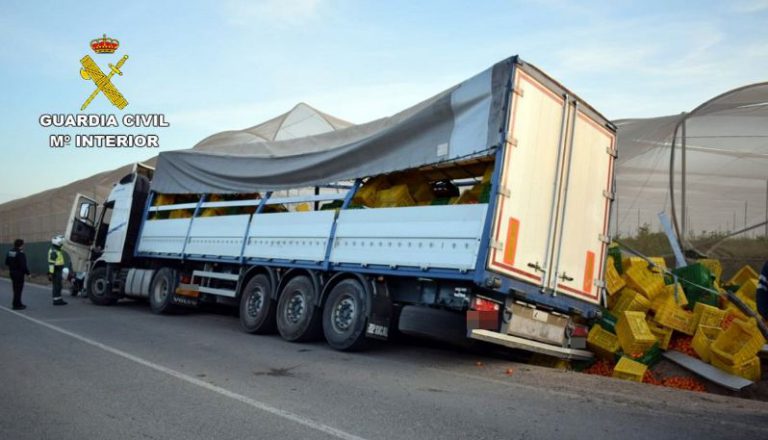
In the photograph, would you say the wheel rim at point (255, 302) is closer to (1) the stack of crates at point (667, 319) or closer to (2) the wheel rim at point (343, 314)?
(2) the wheel rim at point (343, 314)

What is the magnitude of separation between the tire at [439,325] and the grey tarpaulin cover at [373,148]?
5.91 feet

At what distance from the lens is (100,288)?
14.8m

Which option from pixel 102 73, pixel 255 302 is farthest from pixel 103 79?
pixel 255 302

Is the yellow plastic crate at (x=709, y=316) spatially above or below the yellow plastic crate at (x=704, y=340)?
above

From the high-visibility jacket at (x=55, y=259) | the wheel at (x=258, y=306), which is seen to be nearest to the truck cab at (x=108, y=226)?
the high-visibility jacket at (x=55, y=259)

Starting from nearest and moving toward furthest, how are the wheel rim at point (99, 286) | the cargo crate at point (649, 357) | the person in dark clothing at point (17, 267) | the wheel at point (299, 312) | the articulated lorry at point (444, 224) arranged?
the articulated lorry at point (444, 224) → the cargo crate at point (649, 357) → the wheel at point (299, 312) → the person in dark clothing at point (17, 267) → the wheel rim at point (99, 286)

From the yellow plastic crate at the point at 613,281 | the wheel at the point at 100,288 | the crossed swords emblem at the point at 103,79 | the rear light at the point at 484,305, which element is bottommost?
the wheel at the point at 100,288

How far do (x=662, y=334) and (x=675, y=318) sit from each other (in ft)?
0.91

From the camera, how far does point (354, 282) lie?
816cm

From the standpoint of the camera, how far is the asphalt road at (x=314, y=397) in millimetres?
4516

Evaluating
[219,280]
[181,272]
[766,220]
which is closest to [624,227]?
[766,220]

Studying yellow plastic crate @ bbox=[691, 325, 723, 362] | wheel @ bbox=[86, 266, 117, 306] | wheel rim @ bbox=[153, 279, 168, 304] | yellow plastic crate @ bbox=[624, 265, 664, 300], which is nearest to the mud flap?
yellow plastic crate @ bbox=[624, 265, 664, 300]

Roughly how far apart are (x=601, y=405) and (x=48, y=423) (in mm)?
4443

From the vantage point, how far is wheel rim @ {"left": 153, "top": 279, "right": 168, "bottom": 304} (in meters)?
12.8
